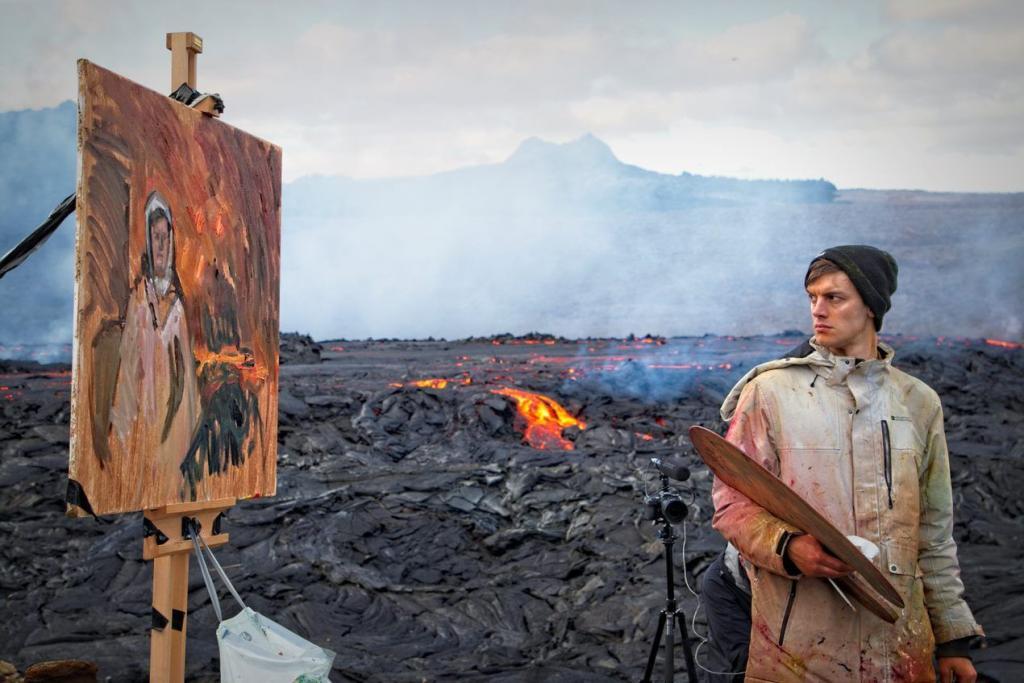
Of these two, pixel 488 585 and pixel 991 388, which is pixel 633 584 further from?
pixel 991 388

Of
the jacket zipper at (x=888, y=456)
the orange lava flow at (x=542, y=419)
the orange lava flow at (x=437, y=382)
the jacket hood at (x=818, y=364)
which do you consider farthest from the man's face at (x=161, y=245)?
the orange lava flow at (x=437, y=382)

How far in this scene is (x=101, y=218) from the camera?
3295 mm

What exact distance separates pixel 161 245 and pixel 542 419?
330 inches

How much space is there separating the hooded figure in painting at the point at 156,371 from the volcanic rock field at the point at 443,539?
228cm

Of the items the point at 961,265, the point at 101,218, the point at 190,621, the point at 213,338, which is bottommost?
the point at 190,621

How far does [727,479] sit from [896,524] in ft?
1.65

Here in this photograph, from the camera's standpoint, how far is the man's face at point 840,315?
2621 millimetres

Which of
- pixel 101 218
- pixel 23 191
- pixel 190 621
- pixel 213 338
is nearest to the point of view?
pixel 101 218

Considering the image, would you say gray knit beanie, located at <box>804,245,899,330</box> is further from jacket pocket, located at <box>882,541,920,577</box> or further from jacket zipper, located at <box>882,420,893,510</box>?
jacket pocket, located at <box>882,541,920,577</box>

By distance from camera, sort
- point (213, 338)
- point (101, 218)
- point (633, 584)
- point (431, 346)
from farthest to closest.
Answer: point (431, 346), point (633, 584), point (213, 338), point (101, 218)

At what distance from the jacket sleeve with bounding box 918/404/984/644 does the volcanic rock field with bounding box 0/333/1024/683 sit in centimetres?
328

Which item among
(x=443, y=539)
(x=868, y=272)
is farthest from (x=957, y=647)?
(x=443, y=539)

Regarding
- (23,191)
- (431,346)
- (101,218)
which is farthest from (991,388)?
(23,191)

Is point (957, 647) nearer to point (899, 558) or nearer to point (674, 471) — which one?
point (899, 558)
